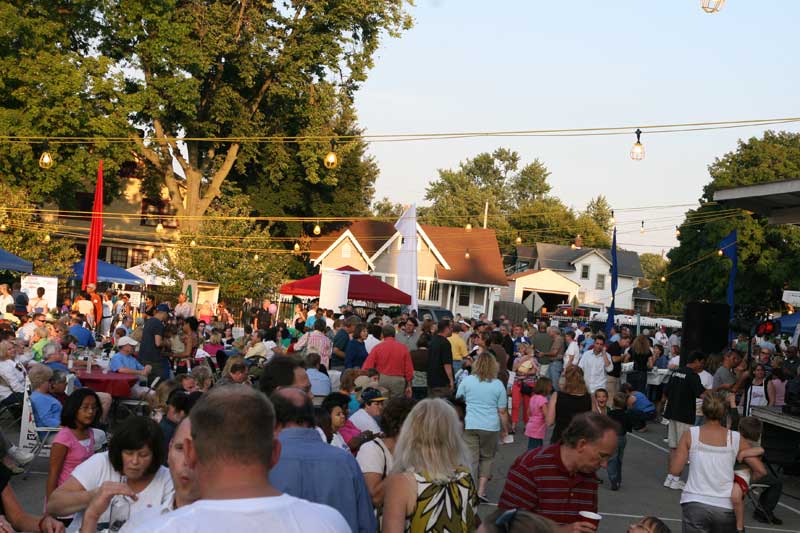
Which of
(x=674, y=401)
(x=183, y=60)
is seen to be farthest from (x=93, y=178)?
(x=674, y=401)

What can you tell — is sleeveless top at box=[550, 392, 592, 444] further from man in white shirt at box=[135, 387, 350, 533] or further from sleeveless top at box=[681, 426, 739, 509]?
man in white shirt at box=[135, 387, 350, 533]

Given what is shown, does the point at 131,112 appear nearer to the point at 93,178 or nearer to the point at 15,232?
the point at 93,178

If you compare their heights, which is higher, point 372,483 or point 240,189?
point 240,189

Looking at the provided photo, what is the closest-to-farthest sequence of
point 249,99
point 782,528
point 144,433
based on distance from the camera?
point 144,433
point 782,528
point 249,99

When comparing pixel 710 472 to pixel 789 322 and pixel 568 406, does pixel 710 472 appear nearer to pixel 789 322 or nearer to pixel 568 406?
pixel 568 406

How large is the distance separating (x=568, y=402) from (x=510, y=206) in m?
104

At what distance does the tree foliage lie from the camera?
99625 millimetres

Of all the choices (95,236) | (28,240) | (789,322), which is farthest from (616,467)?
(28,240)

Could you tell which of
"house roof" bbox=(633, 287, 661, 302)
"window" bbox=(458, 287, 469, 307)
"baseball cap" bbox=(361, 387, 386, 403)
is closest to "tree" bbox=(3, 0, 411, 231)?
"window" bbox=(458, 287, 469, 307)

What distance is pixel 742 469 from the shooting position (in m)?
9.45

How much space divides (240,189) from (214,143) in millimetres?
3370

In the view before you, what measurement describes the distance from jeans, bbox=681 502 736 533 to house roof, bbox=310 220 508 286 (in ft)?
174

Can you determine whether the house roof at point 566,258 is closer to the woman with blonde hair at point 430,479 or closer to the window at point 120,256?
the window at point 120,256

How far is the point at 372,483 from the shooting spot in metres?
5.89
